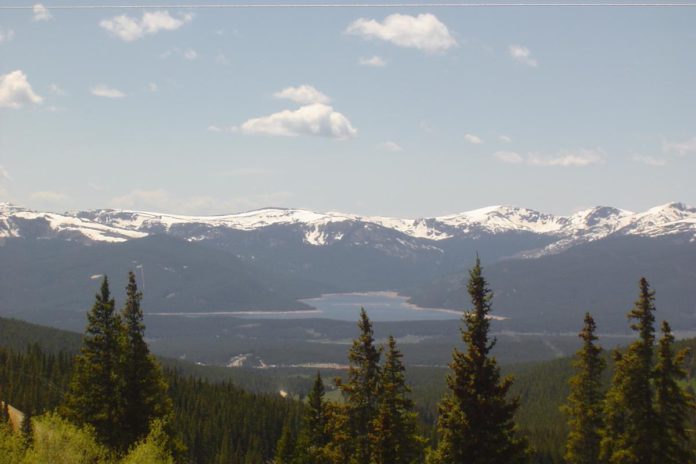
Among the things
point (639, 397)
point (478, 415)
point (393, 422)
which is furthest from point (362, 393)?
point (639, 397)

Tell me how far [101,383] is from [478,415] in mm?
23943

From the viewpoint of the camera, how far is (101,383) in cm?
4741

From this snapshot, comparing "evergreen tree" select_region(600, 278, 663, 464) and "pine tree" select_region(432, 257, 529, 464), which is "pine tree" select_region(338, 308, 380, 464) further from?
→ "evergreen tree" select_region(600, 278, 663, 464)

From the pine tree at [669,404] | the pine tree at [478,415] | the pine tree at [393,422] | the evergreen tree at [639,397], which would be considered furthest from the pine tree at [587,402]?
the pine tree at [478,415]

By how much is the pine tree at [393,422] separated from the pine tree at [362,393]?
0.63 metres

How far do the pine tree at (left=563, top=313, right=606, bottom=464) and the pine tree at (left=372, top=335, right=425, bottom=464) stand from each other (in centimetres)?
1528

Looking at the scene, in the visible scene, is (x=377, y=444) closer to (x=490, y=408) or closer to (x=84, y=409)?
(x=490, y=408)

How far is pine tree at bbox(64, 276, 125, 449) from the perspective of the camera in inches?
1849

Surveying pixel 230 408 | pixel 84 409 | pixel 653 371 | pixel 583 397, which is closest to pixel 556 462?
pixel 230 408

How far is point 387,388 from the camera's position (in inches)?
1609

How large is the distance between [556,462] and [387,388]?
3972 inches

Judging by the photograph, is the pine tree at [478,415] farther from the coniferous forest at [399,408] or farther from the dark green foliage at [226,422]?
the dark green foliage at [226,422]

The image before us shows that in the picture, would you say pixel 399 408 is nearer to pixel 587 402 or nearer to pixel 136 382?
pixel 136 382

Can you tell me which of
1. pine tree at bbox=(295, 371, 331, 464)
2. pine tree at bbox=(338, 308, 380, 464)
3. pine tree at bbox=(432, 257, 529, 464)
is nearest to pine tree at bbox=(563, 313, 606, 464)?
pine tree at bbox=(338, 308, 380, 464)
